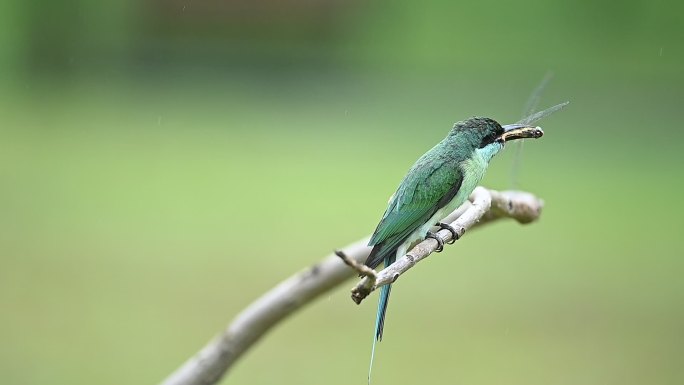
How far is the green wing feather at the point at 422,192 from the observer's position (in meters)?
0.78

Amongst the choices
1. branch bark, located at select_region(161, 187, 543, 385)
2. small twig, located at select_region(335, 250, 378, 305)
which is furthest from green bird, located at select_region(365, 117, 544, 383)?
Result: branch bark, located at select_region(161, 187, 543, 385)

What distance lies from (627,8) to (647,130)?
2.63 ft

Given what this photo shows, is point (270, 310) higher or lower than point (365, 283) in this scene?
higher

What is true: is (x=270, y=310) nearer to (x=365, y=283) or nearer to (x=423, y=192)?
(x=423, y=192)

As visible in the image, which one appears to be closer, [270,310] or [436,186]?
[436,186]

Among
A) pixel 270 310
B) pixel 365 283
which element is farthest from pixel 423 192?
pixel 270 310

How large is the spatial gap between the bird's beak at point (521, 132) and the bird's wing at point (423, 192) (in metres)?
0.12

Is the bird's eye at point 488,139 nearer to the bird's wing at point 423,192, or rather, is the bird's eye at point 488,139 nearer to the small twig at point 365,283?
the bird's wing at point 423,192

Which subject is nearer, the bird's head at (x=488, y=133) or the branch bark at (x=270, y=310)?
the bird's head at (x=488, y=133)

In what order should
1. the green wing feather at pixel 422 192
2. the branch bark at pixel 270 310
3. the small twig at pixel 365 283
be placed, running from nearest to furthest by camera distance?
the small twig at pixel 365 283 < the green wing feather at pixel 422 192 < the branch bark at pixel 270 310

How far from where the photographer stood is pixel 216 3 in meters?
6.55

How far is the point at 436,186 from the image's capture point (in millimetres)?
836

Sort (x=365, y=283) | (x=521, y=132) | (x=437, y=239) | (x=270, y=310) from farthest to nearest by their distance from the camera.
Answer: (x=270, y=310)
(x=437, y=239)
(x=521, y=132)
(x=365, y=283)

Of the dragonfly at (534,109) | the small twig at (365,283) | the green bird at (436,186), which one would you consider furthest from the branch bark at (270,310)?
the small twig at (365,283)
